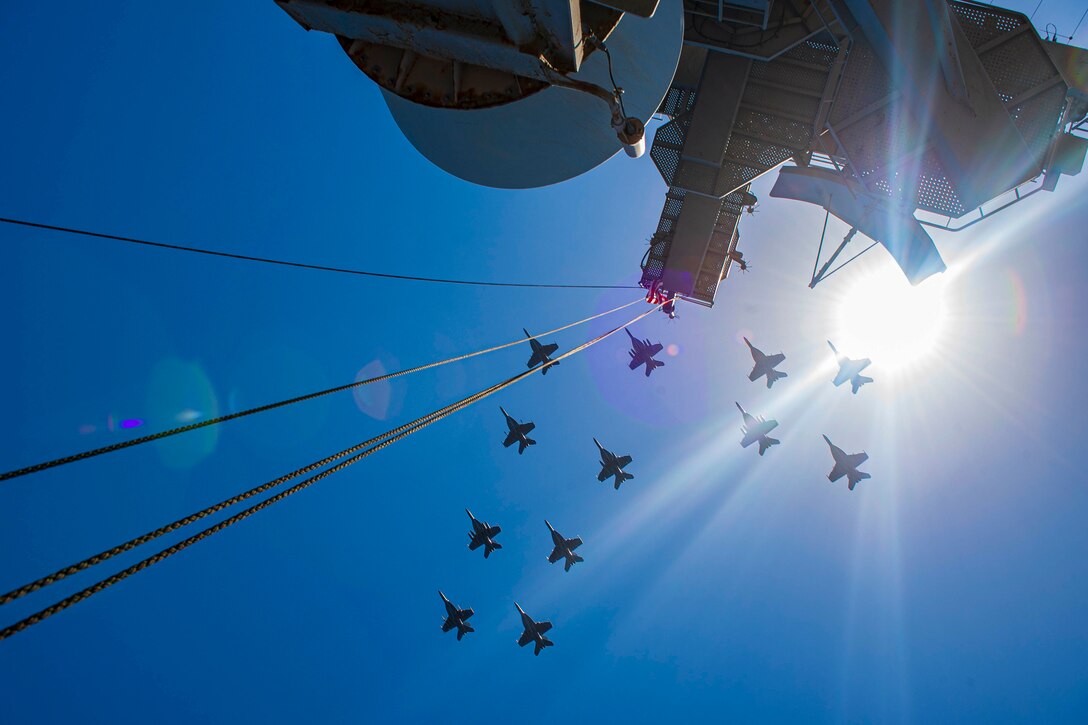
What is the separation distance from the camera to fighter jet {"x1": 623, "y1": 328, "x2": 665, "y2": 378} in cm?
2825

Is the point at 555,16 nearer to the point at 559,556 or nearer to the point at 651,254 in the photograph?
the point at 651,254

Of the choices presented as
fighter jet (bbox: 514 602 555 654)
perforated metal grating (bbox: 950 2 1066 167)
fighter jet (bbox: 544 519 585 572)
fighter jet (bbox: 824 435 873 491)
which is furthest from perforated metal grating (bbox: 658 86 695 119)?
fighter jet (bbox: 514 602 555 654)

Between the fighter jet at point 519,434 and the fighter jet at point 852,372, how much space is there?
1513cm

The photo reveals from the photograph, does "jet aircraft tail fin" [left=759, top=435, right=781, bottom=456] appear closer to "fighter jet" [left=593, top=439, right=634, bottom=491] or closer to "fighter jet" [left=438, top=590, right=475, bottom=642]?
"fighter jet" [left=593, top=439, right=634, bottom=491]

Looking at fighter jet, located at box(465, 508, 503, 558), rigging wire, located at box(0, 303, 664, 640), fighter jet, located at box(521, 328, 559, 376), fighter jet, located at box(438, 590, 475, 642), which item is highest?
fighter jet, located at box(521, 328, 559, 376)

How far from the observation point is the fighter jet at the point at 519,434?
31797 millimetres

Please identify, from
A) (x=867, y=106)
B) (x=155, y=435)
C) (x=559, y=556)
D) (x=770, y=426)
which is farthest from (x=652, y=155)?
(x=559, y=556)

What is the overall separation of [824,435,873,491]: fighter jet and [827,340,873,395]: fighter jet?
3674 millimetres

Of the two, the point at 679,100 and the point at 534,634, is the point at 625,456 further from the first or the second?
the point at 679,100

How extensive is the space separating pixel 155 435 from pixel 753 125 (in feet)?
47.0

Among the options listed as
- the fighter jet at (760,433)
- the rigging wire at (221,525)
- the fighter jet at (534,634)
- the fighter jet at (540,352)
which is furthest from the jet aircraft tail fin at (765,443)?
the rigging wire at (221,525)

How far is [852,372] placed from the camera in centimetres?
2569

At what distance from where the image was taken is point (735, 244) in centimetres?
1648

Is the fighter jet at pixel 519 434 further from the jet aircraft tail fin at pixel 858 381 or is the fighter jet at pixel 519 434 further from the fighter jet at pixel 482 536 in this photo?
the jet aircraft tail fin at pixel 858 381
